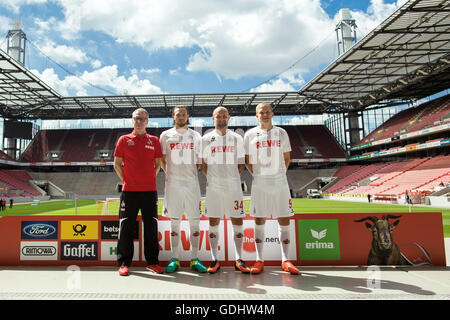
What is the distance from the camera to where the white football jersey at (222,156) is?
4.38m

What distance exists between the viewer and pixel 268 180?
14.4 ft

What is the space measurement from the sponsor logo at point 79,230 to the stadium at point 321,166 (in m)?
0.04

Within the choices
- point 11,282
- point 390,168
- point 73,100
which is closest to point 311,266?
point 11,282

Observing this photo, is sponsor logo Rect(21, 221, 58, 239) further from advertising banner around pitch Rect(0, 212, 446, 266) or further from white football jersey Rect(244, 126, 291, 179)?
white football jersey Rect(244, 126, 291, 179)

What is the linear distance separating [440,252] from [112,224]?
17.7 ft

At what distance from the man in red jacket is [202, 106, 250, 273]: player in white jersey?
88cm

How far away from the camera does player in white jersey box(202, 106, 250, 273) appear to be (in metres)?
4.31

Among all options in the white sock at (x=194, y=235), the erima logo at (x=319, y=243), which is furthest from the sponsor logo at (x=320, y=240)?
the white sock at (x=194, y=235)

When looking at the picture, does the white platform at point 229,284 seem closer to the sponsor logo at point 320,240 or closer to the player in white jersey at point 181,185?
the sponsor logo at point 320,240

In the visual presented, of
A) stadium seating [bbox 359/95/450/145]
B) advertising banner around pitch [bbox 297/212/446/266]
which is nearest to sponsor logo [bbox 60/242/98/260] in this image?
advertising banner around pitch [bbox 297/212/446/266]

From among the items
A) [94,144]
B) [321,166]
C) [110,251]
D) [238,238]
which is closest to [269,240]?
[238,238]

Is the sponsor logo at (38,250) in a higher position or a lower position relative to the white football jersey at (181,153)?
lower
